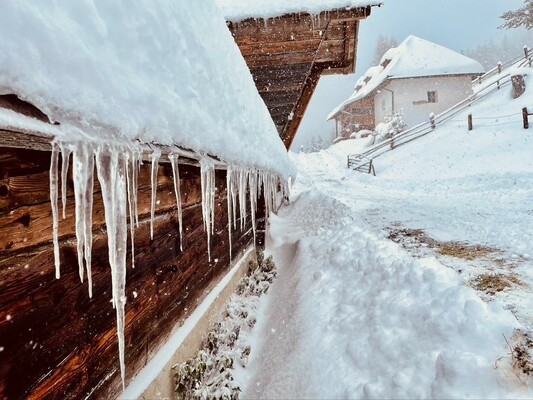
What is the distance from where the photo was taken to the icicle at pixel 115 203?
48.1 inches

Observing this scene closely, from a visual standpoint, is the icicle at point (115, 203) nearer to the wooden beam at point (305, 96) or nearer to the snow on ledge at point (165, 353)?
the snow on ledge at point (165, 353)

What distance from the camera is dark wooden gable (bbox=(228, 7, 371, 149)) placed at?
17.5 ft

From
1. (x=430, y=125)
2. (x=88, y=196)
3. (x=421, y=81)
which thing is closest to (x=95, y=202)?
(x=88, y=196)

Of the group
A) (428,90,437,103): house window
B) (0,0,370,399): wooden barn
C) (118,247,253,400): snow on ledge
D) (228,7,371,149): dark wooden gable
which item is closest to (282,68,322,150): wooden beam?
(228,7,371,149): dark wooden gable

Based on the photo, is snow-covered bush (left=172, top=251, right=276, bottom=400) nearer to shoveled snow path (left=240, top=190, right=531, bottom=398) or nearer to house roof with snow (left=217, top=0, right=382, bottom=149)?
shoveled snow path (left=240, top=190, right=531, bottom=398)

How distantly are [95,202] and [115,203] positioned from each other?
0.51 meters

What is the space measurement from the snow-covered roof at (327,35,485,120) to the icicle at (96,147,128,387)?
36.3 metres

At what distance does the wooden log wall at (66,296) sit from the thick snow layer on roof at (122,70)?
20.6 inches

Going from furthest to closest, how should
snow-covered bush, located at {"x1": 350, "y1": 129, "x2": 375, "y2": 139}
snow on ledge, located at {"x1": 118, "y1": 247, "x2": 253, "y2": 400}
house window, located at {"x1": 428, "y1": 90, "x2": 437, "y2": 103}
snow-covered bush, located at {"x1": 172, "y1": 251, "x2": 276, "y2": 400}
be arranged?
snow-covered bush, located at {"x1": 350, "y1": 129, "x2": 375, "y2": 139} < house window, located at {"x1": 428, "y1": 90, "x2": 437, "y2": 103} < snow-covered bush, located at {"x1": 172, "y1": 251, "x2": 276, "y2": 400} < snow on ledge, located at {"x1": 118, "y1": 247, "x2": 253, "y2": 400}

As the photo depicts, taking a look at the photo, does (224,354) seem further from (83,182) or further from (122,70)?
(122,70)

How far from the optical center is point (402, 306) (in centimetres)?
353

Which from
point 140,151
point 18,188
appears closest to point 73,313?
point 18,188

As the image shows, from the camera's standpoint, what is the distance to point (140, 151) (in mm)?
1298

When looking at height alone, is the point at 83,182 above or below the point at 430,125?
below
